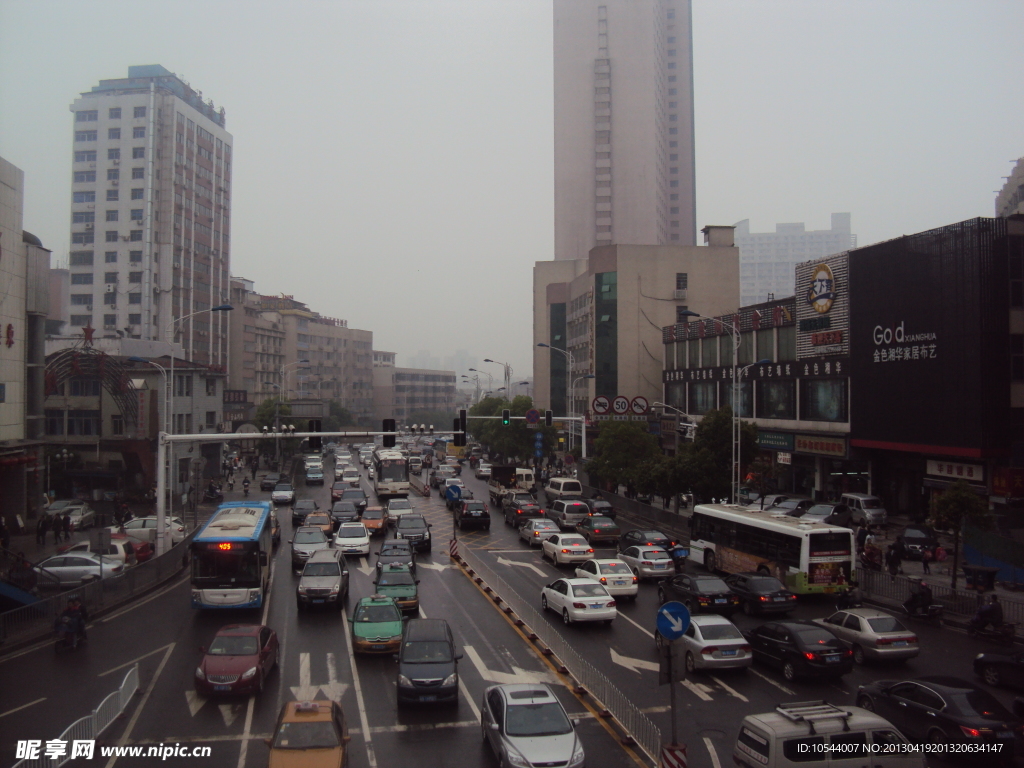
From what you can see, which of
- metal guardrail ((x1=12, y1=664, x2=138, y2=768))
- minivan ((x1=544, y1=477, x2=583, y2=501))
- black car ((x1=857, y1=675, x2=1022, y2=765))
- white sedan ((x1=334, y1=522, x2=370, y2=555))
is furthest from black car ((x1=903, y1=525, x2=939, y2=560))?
metal guardrail ((x1=12, y1=664, x2=138, y2=768))

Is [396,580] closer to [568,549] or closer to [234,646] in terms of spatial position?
[234,646]

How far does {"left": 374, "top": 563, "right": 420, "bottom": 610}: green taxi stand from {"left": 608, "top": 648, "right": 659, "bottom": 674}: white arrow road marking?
22.6 feet

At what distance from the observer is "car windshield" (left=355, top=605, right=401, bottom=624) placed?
19.8 metres

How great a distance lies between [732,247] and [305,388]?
82002 mm

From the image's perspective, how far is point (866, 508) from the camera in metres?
40.5

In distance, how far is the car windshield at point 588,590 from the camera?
2248cm

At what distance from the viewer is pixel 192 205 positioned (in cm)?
9531

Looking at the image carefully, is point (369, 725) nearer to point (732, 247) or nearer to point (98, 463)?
point (98, 463)

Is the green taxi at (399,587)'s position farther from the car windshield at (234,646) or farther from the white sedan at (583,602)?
the car windshield at (234,646)

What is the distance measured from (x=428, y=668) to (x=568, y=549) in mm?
16029

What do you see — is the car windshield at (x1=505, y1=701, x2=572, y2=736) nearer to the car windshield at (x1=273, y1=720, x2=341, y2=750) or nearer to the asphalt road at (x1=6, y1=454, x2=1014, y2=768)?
the asphalt road at (x1=6, y1=454, x2=1014, y2=768)

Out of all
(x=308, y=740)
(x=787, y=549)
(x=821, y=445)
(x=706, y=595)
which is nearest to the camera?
(x=308, y=740)

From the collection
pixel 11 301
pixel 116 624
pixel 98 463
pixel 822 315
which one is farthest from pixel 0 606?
pixel 822 315

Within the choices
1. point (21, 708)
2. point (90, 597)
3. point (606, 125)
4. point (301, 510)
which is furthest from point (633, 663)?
point (606, 125)
